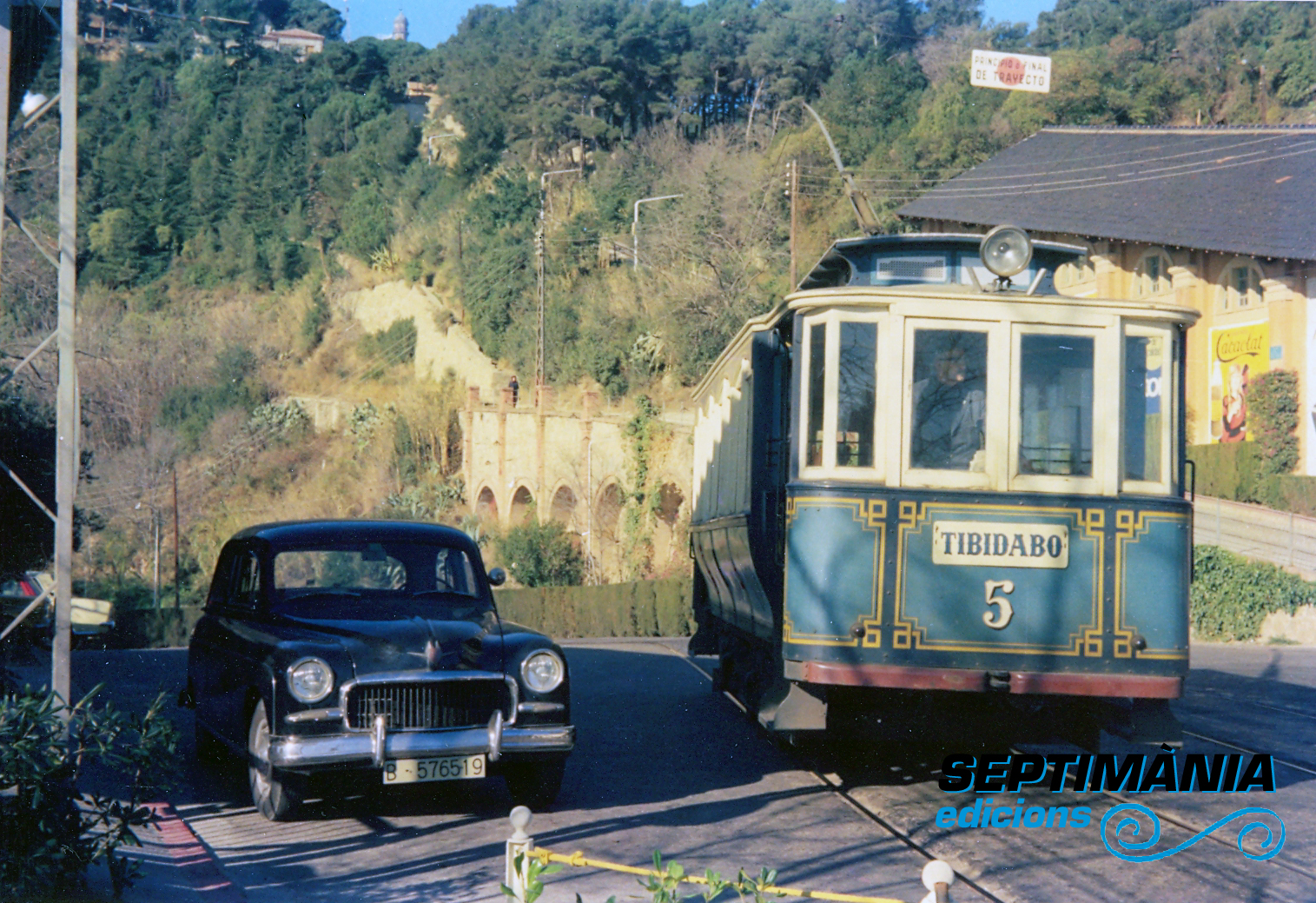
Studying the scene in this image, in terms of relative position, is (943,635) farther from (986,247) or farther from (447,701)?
(447,701)

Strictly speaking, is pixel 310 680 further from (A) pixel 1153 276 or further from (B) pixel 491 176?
(B) pixel 491 176

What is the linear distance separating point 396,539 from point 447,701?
6.36ft

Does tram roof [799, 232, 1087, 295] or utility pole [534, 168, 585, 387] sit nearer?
tram roof [799, 232, 1087, 295]

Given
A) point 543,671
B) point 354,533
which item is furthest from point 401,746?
point 354,533

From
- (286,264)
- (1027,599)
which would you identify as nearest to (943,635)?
(1027,599)

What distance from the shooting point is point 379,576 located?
8852mm

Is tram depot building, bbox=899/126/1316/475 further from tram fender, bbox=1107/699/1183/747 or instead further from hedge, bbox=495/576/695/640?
tram fender, bbox=1107/699/1183/747

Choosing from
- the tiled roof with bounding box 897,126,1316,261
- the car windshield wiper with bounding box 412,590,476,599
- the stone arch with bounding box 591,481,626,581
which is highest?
the tiled roof with bounding box 897,126,1316,261

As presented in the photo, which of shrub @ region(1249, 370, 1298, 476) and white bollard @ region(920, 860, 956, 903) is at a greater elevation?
shrub @ region(1249, 370, 1298, 476)

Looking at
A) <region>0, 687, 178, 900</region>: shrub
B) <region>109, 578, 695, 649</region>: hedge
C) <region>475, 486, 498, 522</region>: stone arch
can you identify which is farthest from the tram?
<region>475, 486, 498, 522</region>: stone arch

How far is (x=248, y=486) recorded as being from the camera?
186 feet

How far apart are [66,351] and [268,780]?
2600 millimetres

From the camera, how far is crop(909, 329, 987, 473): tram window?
7707mm

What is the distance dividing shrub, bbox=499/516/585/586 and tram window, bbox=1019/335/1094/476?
32.4m
